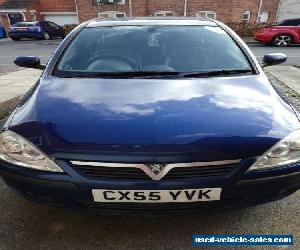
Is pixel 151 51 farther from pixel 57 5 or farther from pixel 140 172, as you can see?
pixel 57 5

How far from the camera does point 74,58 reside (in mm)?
2967

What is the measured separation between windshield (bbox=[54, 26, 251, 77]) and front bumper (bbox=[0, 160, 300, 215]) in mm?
1091

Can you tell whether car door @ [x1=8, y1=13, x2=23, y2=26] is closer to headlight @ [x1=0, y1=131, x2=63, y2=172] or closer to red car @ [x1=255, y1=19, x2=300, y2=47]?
red car @ [x1=255, y1=19, x2=300, y2=47]

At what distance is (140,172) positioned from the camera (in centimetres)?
183

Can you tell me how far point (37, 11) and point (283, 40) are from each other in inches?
769

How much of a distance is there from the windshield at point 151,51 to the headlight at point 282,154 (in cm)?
98

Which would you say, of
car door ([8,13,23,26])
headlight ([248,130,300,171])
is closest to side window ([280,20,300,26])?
headlight ([248,130,300,171])

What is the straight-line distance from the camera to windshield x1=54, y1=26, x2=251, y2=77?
2.84 m

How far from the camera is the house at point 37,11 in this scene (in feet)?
85.7

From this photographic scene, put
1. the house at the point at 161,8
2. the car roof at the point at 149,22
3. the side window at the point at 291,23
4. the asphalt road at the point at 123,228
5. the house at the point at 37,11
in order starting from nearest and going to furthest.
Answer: the asphalt road at the point at 123,228 < the car roof at the point at 149,22 < the side window at the point at 291,23 < the house at the point at 161,8 < the house at the point at 37,11

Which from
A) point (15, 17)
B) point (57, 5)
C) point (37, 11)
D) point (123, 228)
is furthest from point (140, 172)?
Answer: point (15, 17)

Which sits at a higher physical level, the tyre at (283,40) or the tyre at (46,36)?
the tyre at (283,40)

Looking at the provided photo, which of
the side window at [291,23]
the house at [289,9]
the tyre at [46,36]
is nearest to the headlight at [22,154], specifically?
the side window at [291,23]

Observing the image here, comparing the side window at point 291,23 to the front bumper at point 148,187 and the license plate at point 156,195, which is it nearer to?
the front bumper at point 148,187
